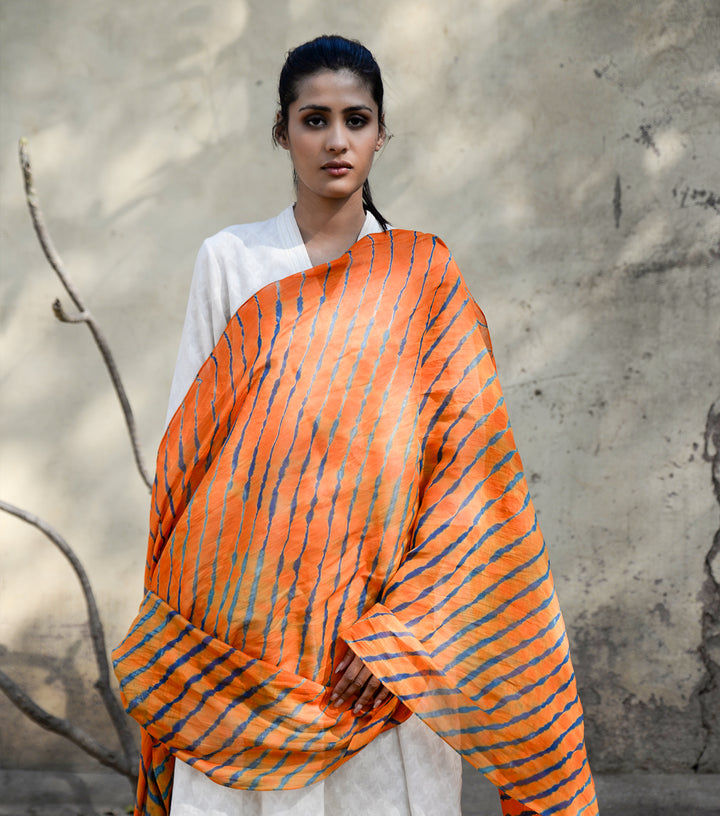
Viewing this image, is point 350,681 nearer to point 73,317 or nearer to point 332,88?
point 332,88

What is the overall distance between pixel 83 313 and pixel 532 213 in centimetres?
149

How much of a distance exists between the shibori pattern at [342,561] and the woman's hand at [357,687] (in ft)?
0.06

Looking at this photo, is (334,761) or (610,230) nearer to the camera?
(334,761)

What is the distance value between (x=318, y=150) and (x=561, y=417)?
1565mm

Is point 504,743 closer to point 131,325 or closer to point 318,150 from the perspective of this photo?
point 318,150

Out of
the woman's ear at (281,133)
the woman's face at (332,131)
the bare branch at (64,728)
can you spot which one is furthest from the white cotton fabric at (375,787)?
the bare branch at (64,728)

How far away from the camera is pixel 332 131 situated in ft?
4.53

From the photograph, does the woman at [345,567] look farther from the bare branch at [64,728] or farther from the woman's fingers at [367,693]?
the bare branch at [64,728]

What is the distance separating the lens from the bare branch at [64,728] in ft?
7.77

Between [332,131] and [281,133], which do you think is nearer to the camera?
[332,131]

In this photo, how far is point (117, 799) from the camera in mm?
2754

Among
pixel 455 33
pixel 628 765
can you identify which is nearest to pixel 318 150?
pixel 455 33

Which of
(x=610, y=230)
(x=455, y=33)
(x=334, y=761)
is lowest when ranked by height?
(x=334, y=761)

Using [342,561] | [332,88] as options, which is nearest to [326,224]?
[332,88]
